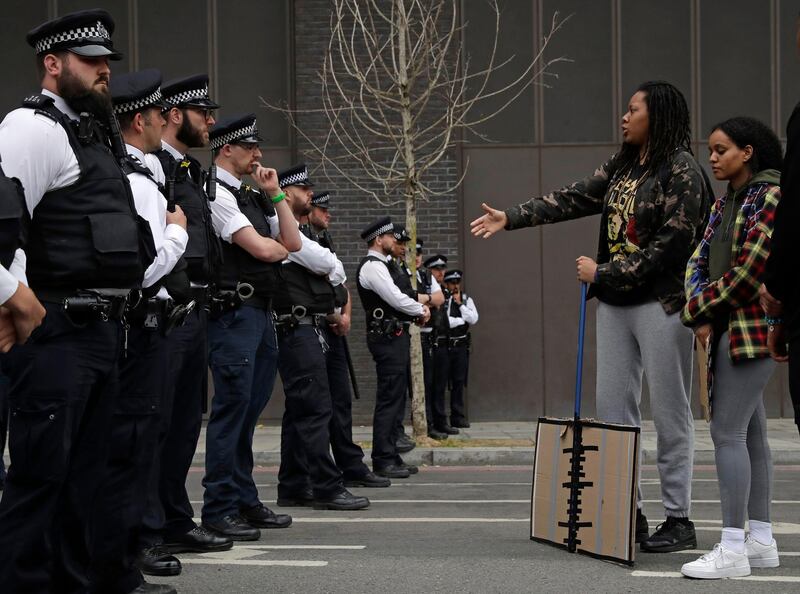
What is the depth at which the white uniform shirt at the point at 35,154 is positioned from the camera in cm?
460

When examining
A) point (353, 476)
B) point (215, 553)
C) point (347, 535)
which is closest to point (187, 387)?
point (215, 553)

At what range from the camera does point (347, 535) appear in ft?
25.8

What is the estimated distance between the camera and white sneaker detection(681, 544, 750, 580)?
619 cm

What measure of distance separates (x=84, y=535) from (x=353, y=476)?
593 cm

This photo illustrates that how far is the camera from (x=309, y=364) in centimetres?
888

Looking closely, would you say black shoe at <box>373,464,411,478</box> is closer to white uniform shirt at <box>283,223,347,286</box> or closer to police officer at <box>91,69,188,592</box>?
white uniform shirt at <box>283,223,347,286</box>

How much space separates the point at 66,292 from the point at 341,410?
6.06 metres

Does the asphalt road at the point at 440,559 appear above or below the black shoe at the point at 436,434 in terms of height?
above

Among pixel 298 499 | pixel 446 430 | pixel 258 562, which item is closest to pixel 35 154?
pixel 258 562

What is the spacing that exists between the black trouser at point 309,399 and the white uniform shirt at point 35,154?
13.7 ft

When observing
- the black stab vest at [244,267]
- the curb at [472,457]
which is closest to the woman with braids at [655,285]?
the black stab vest at [244,267]

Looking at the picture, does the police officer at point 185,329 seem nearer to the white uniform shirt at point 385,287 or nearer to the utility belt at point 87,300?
the utility belt at point 87,300

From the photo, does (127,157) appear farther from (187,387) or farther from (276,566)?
(276,566)

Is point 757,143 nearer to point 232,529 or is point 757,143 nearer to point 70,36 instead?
point 70,36
